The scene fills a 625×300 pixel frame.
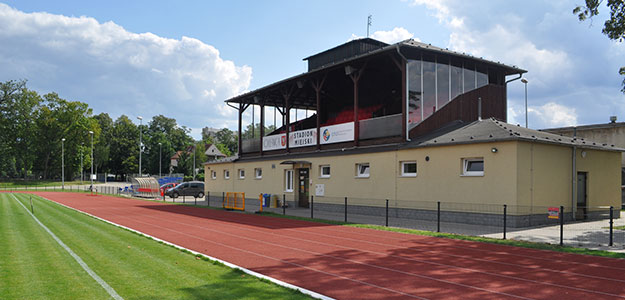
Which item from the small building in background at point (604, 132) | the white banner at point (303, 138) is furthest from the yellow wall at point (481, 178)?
the small building in background at point (604, 132)

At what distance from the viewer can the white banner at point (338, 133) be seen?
78.8ft

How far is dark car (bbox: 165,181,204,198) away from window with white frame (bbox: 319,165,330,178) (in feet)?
63.8

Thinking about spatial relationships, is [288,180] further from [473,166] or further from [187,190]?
[187,190]

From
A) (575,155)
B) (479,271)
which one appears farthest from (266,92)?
(479,271)

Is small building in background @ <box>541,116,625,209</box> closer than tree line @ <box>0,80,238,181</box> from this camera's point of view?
Yes

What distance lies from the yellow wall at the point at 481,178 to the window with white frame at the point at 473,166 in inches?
7.6

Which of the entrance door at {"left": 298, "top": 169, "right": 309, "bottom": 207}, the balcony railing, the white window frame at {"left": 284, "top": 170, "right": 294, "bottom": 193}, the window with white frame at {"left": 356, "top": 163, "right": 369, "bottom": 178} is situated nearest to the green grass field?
the window with white frame at {"left": 356, "top": 163, "right": 369, "bottom": 178}

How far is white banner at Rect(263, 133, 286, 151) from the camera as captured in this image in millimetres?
30250

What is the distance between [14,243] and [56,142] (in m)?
84.9

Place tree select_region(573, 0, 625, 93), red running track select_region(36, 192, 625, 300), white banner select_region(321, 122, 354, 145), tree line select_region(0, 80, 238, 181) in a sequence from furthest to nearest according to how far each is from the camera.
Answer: tree line select_region(0, 80, 238, 181) → white banner select_region(321, 122, 354, 145) → tree select_region(573, 0, 625, 93) → red running track select_region(36, 192, 625, 300)

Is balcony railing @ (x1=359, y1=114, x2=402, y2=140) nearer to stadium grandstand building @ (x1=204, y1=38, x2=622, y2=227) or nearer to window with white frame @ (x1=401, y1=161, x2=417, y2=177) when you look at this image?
stadium grandstand building @ (x1=204, y1=38, x2=622, y2=227)

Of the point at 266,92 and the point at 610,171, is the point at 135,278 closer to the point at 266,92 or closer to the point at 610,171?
the point at 610,171

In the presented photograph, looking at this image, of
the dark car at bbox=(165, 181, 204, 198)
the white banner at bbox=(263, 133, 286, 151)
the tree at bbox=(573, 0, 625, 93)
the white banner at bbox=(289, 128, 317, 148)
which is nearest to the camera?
the tree at bbox=(573, 0, 625, 93)

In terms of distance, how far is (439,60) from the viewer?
73.8ft
